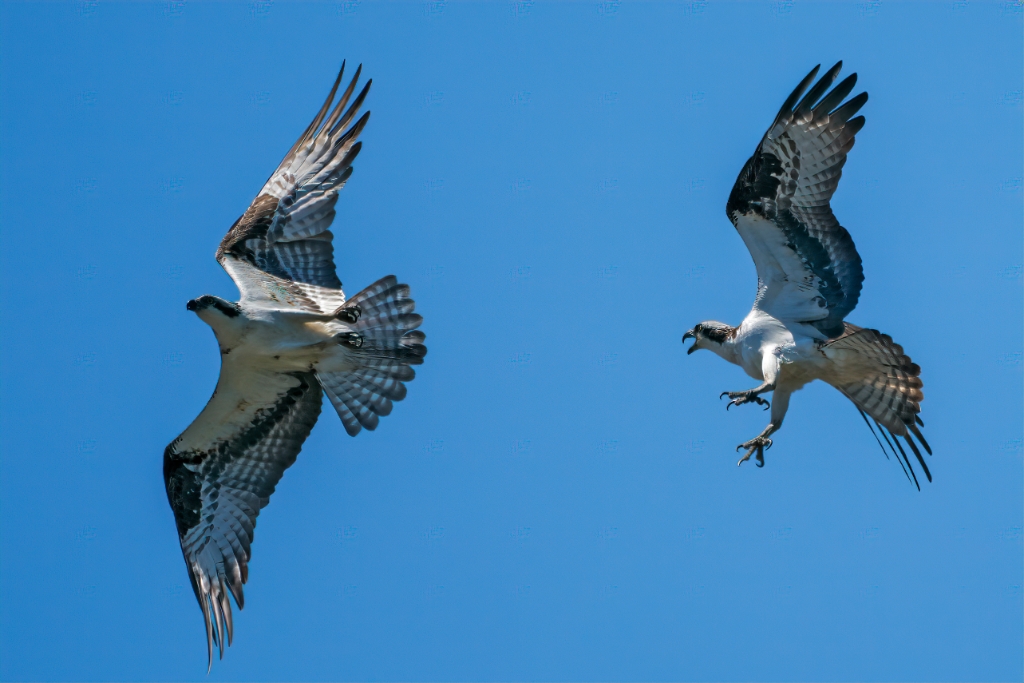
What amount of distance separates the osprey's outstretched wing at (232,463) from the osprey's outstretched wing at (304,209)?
3.20 feet

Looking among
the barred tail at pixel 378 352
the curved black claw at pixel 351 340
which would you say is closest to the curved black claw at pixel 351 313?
the barred tail at pixel 378 352

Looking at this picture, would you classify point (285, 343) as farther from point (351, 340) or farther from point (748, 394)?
point (748, 394)

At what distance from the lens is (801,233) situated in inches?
385

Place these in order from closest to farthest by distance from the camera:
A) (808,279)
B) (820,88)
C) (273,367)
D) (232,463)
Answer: (820,88) → (808,279) → (273,367) → (232,463)

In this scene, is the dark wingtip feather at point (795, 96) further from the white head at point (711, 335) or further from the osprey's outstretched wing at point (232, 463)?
the osprey's outstretched wing at point (232, 463)

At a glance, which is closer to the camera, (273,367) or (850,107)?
(850,107)

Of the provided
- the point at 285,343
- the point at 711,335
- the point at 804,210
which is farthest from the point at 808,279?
the point at 285,343

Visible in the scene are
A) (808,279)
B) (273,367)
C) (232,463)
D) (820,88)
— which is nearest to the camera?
(820,88)

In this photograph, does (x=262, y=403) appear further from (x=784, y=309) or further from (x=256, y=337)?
(x=784, y=309)

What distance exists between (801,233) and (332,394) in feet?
13.7

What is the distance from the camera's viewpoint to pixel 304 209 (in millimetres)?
10773

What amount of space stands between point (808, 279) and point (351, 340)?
3832 millimetres

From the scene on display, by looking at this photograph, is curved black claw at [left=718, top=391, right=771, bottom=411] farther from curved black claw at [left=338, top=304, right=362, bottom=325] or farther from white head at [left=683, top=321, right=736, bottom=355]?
curved black claw at [left=338, top=304, right=362, bottom=325]

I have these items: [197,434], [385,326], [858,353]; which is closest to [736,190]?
[858,353]
